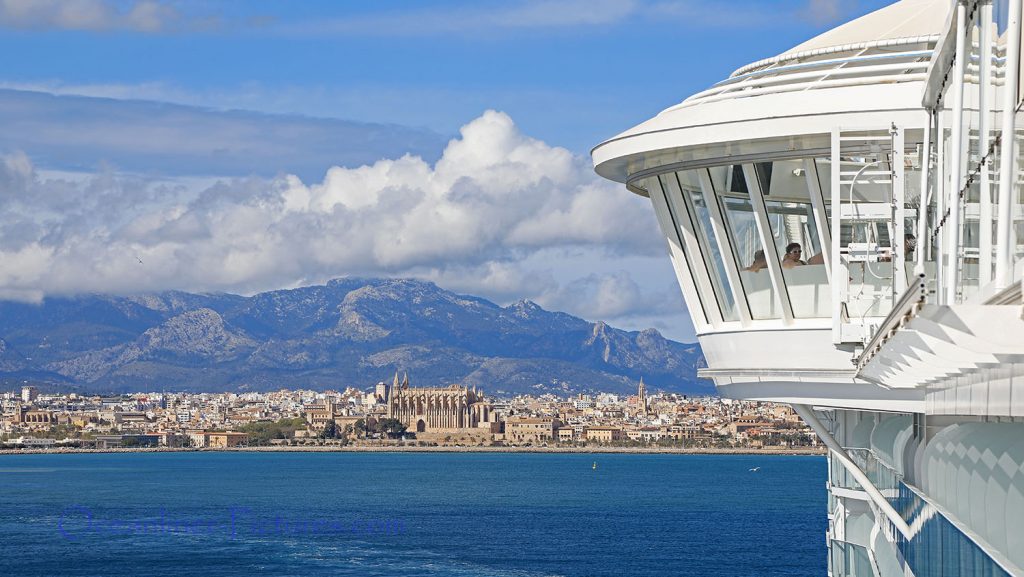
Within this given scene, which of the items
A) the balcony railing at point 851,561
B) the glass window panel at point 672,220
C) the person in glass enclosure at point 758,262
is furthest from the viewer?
the balcony railing at point 851,561

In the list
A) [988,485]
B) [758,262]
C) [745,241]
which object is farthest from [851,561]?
[988,485]

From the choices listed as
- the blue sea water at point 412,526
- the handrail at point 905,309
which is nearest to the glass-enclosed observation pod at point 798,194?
the handrail at point 905,309

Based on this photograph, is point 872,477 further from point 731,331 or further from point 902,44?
point 902,44

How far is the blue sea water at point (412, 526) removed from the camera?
67.9 metres

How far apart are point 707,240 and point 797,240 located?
97cm

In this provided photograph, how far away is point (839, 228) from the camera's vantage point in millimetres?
11844

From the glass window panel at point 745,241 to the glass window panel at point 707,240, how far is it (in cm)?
19

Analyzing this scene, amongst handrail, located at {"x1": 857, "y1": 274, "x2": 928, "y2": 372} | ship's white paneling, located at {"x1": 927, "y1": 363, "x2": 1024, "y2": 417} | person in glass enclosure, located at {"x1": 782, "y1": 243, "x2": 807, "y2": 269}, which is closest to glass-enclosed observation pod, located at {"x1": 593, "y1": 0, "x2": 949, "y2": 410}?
person in glass enclosure, located at {"x1": 782, "y1": 243, "x2": 807, "y2": 269}

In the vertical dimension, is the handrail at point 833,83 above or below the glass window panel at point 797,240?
above

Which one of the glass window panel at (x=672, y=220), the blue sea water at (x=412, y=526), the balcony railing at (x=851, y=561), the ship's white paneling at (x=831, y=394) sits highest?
the glass window panel at (x=672, y=220)

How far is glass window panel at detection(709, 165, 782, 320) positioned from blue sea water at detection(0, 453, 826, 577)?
1993 inches

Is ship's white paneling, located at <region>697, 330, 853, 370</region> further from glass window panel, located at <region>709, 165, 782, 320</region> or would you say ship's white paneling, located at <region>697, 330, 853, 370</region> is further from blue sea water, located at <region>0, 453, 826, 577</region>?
blue sea water, located at <region>0, 453, 826, 577</region>

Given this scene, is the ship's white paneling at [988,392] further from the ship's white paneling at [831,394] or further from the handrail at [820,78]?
the handrail at [820,78]

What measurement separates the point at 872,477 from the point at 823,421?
5.85 ft
